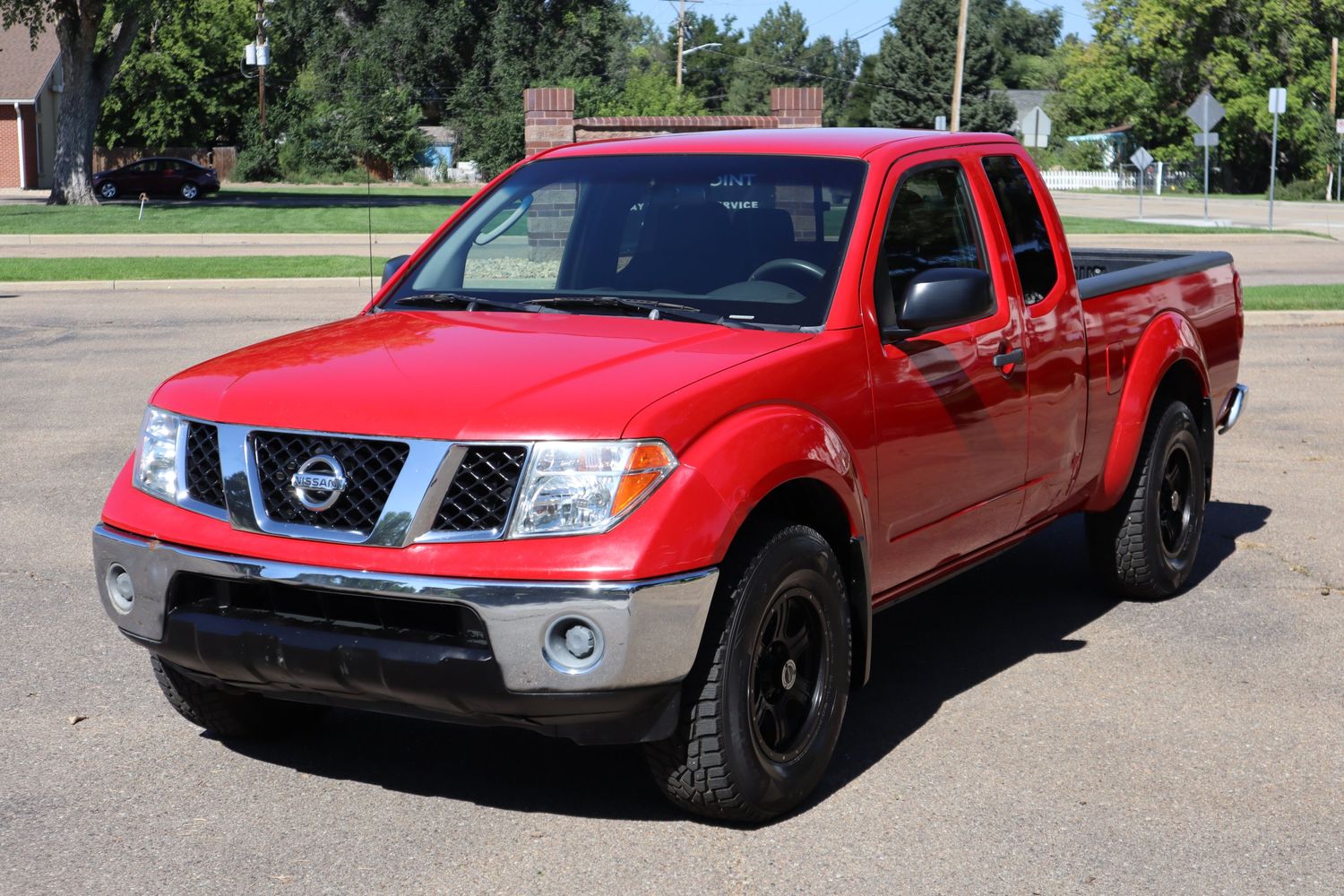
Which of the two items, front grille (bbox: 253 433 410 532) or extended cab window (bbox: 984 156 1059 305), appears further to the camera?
extended cab window (bbox: 984 156 1059 305)

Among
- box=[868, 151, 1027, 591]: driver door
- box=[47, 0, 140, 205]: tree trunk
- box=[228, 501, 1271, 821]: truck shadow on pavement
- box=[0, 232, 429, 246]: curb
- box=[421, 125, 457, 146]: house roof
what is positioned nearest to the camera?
box=[228, 501, 1271, 821]: truck shadow on pavement

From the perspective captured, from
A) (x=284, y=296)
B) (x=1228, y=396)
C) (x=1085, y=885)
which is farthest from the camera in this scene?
(x=284, y=296)

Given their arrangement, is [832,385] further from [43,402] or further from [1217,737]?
[43,402]

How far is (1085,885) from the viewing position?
3.99m

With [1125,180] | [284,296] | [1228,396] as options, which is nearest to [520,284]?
[1228,396]

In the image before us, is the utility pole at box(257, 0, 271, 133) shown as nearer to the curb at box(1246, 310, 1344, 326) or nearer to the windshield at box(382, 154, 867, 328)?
the curb at box(1246, 310, 1344, 326)

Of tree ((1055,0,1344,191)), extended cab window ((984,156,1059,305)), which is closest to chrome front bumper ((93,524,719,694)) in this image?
extended cab window ((984,156,1059,305))

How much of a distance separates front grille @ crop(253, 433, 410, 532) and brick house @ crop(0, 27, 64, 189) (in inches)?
2284

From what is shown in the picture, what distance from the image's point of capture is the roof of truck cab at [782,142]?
5320 mm

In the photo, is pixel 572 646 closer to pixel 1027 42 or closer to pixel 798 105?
pixel 798 105

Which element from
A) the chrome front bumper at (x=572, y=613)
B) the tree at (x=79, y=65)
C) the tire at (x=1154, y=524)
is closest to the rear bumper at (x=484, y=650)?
the chrome front bumper at (x=572, y=613)

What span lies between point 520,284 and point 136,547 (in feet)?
5.23

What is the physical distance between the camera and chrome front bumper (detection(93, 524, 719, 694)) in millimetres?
3797

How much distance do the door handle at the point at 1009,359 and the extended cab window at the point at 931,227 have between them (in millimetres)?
325
